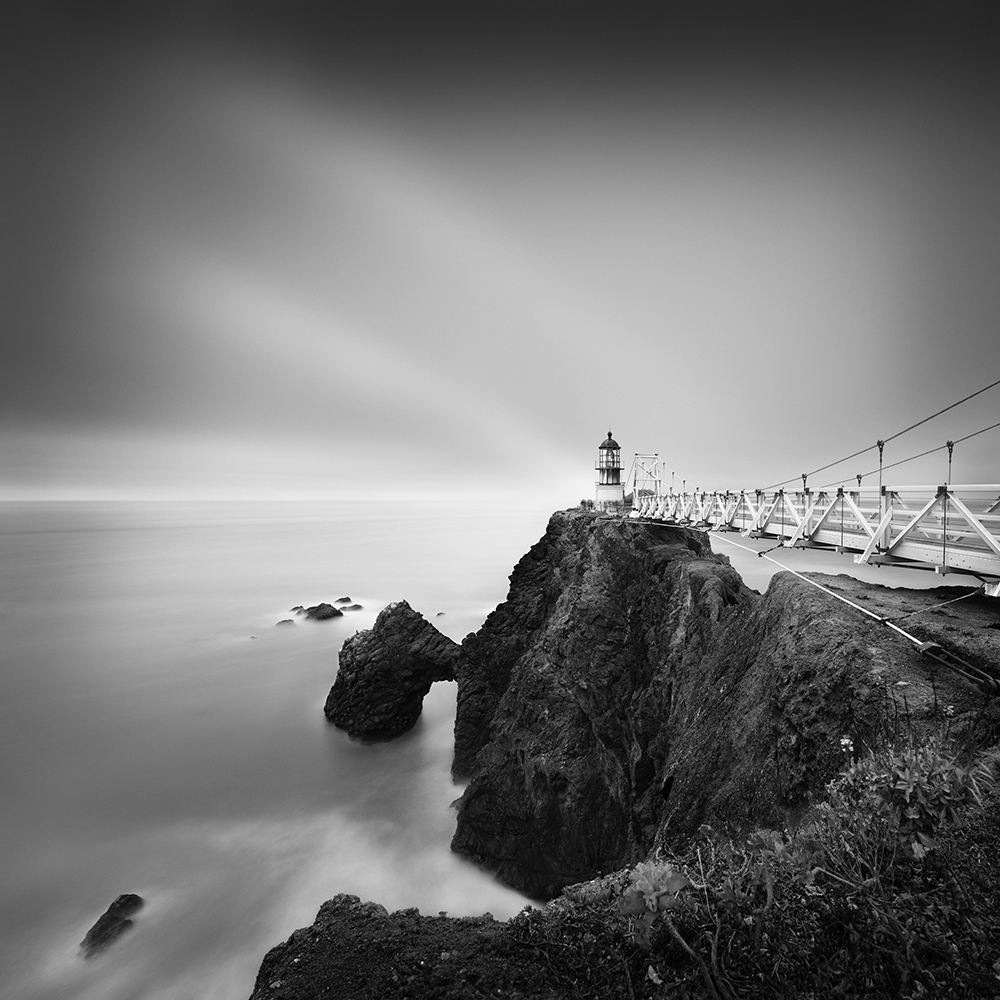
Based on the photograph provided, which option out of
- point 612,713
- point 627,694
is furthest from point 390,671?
point 627,694

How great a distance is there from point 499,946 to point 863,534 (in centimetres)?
950

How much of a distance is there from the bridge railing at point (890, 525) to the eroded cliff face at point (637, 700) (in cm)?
127

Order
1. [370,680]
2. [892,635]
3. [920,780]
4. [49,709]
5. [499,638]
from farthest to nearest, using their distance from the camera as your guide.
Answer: [49,709] < [370,680] < [499,638] < [892,635] < [920,780]

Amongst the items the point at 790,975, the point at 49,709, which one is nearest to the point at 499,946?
the point at 790,975

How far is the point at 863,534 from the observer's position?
899 cm

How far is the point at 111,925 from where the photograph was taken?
47.0 ft

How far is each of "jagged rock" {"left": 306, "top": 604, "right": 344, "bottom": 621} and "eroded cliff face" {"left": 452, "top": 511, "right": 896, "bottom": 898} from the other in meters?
26.5

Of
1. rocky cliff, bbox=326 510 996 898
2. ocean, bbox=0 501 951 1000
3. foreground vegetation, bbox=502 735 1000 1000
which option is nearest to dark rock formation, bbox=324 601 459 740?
rocky cliff, bbox=326 510 996 898

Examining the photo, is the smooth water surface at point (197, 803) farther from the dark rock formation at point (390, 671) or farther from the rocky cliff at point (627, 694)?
the rocky cliff at point (627, 694)

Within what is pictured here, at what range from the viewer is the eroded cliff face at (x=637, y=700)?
6906 millimetres

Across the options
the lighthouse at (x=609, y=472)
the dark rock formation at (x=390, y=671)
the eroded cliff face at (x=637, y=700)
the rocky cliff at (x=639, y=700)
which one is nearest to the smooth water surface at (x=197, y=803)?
the dark rock formation at (x=390, y=671)

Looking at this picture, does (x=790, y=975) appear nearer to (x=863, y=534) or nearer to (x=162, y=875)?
(x=863, y=534)

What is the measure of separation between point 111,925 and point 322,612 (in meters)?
30.2

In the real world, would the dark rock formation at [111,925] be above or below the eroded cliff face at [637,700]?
below
